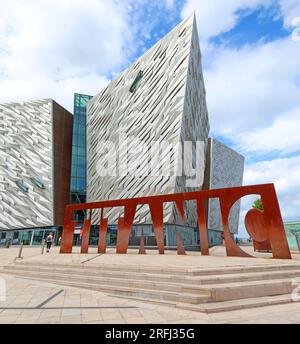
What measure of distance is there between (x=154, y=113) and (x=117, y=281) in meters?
25.7

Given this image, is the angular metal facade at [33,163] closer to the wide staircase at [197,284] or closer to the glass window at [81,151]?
the glass window at [81,151]

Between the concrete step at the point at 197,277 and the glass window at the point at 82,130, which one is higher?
the glass window at the point at 82,130

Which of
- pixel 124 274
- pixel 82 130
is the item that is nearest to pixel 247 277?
pixel 124 274

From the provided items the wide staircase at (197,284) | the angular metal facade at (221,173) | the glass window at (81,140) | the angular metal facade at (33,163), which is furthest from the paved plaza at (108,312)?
the glass window at (81,140)

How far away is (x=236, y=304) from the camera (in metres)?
6.02

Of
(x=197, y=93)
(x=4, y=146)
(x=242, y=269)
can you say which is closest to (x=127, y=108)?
(x=197, y=93)

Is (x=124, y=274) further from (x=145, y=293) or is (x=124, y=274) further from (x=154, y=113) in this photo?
(x=154, y=113)

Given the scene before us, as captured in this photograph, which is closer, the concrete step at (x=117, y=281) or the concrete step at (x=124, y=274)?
the concrete step at (x=117, y=281)

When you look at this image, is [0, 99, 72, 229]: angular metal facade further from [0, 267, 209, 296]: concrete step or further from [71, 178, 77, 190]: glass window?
[0, 267, 209, 296]: concrete step

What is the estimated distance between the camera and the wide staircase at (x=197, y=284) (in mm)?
6273

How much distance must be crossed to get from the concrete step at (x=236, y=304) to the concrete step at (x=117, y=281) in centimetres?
49

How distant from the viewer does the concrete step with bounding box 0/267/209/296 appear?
6.74 meters

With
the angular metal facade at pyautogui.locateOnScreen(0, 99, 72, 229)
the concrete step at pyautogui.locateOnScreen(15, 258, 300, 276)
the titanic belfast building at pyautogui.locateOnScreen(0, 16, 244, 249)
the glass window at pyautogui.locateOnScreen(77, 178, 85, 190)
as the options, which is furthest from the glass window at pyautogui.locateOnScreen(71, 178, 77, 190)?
the concrete step at pyautogui.locateOnScreen(15, 258, 300, 276)
